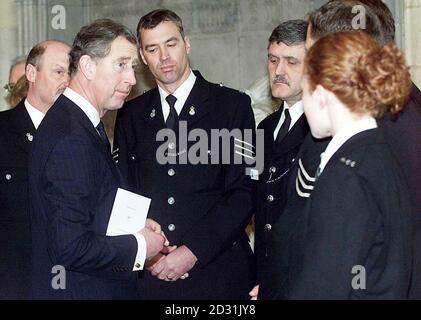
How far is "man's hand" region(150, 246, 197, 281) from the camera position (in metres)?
3.34

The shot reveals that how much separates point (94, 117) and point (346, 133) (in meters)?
0.98

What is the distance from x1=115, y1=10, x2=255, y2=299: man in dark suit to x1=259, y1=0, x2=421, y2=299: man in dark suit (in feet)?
2.45

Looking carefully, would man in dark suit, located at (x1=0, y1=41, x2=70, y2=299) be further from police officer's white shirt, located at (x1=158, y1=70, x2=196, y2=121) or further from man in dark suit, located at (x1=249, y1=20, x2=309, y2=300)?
man in dark suit, located at (x1=249, y1=20, x2=309, y2=300)

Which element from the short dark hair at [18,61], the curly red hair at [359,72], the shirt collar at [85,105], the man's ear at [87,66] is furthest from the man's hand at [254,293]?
the short dark hair at [18,61]

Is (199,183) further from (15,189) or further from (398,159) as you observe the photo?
(398,159)

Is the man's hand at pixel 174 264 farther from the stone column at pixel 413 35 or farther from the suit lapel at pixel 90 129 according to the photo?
the stone column at pixel 413 35

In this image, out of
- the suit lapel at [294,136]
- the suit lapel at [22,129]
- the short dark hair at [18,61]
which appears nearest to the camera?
the suit lapel at [294,136]

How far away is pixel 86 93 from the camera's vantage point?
2.83 m

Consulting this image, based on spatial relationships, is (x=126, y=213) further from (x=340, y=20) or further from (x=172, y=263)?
(x=340, y=20)

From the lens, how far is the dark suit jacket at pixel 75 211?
257 centimetres

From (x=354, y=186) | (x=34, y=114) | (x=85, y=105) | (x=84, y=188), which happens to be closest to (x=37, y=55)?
(x=34, y=114)

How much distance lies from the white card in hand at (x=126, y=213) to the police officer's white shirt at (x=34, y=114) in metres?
1.03

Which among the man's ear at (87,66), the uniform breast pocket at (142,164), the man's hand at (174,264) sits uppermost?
the man's ear at (87,66)

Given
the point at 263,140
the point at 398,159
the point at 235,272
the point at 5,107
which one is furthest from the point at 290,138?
the point at 5,107
